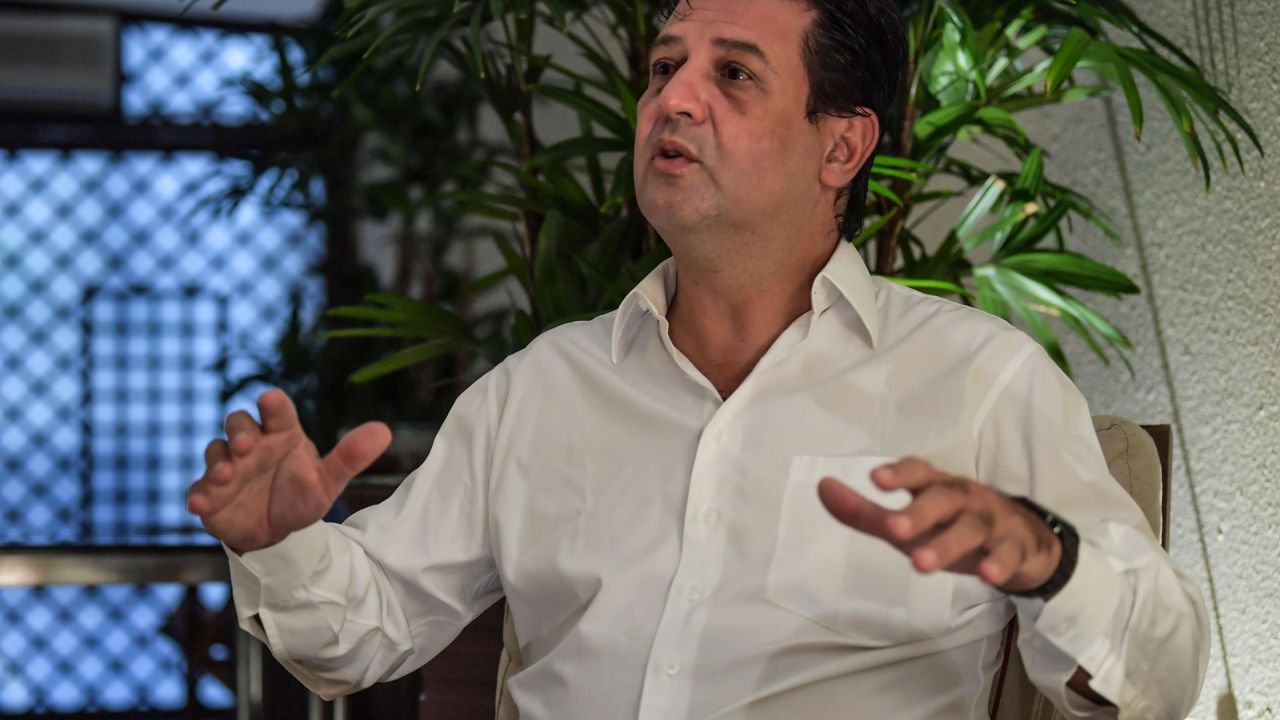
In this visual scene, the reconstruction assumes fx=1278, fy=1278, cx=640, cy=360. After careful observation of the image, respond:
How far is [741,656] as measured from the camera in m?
1.14

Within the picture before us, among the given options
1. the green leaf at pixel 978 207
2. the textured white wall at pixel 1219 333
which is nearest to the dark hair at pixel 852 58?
the green leaf at pixel 978 207

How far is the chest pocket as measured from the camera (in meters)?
1.13

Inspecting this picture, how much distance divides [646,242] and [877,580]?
91 cm

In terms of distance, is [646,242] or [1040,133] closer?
[646,242]

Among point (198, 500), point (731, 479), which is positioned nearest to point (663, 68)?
point (731, 479)

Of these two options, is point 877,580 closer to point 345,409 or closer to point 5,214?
point 345,409

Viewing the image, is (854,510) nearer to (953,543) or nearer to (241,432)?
(953,543)

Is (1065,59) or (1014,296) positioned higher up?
(1065,59)

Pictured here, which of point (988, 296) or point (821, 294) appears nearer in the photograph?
point (821, 294)

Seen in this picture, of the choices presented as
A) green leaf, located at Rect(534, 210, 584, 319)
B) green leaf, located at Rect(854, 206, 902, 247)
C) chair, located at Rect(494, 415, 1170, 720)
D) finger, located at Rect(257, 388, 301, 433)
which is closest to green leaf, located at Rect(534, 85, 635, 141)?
green leaf, located at Rect(534, 210, 584, 319)

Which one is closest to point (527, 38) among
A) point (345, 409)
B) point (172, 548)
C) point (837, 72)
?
point (837, 72)

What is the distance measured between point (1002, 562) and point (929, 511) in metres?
0.08

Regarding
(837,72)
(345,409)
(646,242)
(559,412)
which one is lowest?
(345,409)

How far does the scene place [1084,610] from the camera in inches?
35.8
